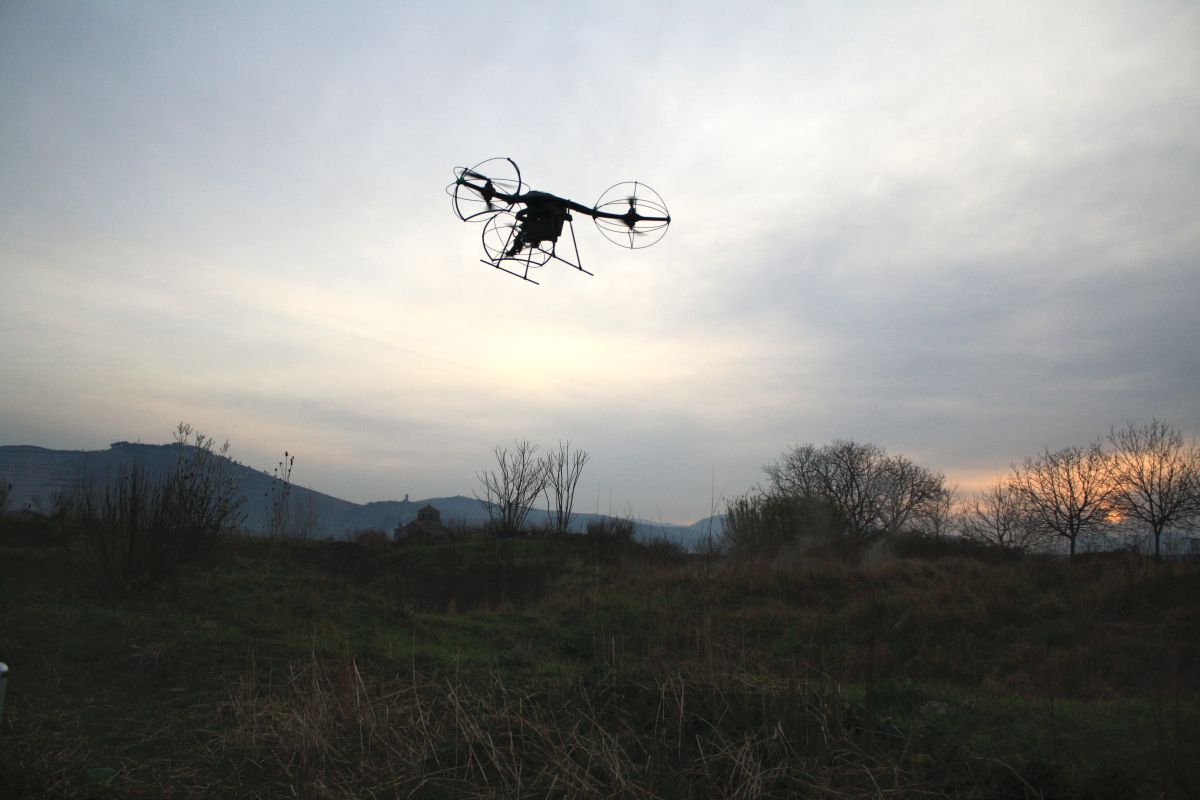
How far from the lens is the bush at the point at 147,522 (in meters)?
9.82

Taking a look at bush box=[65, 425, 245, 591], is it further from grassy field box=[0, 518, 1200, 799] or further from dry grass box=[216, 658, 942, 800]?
dry grass box=[216, 658, 942, 800]

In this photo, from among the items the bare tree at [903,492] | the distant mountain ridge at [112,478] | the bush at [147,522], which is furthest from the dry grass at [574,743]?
the bare tree at [903,492]

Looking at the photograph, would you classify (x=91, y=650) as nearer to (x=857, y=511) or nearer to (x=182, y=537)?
(x=182, y=537)

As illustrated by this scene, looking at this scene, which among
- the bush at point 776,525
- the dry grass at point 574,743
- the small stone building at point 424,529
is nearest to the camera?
the dry grass at point 574,743

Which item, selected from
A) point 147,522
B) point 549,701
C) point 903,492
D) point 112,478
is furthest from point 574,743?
point 903,492

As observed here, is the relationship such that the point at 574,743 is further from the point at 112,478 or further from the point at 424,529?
the point at 424,529

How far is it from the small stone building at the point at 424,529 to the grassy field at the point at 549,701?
16733 mm

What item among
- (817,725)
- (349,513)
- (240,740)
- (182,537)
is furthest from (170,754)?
(349,513)

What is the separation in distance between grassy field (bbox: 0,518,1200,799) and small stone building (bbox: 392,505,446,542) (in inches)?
659

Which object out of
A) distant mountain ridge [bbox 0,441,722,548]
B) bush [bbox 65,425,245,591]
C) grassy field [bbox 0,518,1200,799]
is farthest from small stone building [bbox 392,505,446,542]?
bush [bbox 65,425,245,591]

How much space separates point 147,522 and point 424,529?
22576 mm

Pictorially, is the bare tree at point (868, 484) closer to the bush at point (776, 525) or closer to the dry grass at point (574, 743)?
the bush at point (776, 525)

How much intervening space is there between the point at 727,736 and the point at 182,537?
887 cm

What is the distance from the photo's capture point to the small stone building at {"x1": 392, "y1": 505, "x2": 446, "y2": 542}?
29020 millimetres
